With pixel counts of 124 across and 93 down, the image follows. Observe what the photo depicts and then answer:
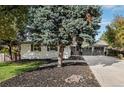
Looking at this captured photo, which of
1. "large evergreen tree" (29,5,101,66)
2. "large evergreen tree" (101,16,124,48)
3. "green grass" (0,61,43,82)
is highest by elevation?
"large evergreen tree" (29,5,101,66)

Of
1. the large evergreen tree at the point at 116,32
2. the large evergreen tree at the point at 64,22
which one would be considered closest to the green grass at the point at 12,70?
the large evergreen tree at the point at 64,22

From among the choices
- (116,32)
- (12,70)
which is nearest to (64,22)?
(12,70)

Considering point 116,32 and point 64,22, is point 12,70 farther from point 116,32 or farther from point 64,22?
point 116,32

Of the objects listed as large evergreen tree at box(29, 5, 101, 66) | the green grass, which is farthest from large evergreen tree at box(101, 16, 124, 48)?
the green grass

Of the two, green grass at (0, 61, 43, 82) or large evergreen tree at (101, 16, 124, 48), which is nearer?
green grass at (0, 61, 43, 82)

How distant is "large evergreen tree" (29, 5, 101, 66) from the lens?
1599cm

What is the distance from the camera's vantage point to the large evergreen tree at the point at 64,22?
1599cm

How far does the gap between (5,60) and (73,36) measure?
7.69m

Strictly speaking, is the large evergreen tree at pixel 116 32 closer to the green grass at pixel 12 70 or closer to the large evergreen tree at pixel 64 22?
the large evergreen tree at pixel 64 22

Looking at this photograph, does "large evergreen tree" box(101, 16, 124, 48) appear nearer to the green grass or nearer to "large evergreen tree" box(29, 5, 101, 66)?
"large evergreen tree" box(29, 5, 101, 66)

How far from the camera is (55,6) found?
15820mm

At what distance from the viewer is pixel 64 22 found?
16.1m
